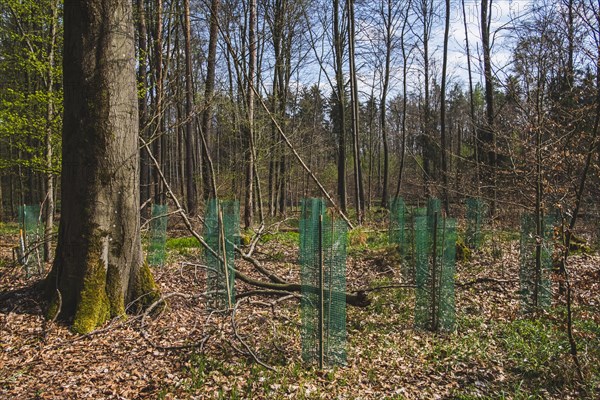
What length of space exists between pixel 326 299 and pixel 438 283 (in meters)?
2.17

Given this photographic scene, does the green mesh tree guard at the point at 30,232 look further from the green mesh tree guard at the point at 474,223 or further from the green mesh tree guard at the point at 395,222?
the green mesh tree guard at the point at 474,223

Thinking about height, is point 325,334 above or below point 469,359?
above

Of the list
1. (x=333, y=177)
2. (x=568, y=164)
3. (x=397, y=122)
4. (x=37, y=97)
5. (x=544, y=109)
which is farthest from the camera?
(x=397, y=122)

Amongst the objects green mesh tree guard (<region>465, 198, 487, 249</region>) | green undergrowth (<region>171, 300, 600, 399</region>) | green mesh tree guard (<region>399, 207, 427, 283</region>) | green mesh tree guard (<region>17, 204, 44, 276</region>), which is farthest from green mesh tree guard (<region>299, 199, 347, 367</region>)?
green mesh tree guard (<region>465, 198, 487, 249</region>)

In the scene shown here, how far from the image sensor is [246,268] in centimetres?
830

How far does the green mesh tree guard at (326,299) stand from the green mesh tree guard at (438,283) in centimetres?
185

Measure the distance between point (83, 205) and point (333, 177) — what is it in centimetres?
2697

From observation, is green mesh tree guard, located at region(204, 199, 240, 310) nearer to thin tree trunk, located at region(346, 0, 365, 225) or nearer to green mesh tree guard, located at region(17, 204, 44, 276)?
green mesh tree guard, located at region(17, 204, 44, 276)

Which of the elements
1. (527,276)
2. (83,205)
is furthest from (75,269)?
(527,276)

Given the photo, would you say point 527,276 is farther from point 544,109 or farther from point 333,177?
point 333,177

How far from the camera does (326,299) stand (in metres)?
4.30

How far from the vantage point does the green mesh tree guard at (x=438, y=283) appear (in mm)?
5586

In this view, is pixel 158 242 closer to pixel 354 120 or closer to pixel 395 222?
pixel 395 222

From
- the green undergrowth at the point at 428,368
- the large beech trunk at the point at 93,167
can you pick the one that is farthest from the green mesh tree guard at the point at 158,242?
the green undergrowth at the point at 428,368
